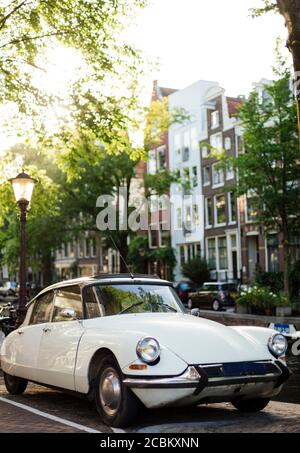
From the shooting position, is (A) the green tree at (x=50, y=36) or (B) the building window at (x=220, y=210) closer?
(A) the green tree at (x=50, y=36)

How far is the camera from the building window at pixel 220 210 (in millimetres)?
44062

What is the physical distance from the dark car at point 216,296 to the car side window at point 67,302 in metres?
25.6

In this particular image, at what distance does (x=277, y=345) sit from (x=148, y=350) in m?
1.59

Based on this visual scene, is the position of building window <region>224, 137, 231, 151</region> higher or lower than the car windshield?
higher

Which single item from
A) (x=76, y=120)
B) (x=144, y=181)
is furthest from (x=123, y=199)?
(x=76, y=120)

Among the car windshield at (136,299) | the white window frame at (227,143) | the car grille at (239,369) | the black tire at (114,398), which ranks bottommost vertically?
the black tire at (114,398)

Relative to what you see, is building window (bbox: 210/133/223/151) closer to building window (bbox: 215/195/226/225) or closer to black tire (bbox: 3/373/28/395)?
building window (bbox: 215/195/226/225)

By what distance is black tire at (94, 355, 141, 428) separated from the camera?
609 cm

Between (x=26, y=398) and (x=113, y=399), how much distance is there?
2.64 m

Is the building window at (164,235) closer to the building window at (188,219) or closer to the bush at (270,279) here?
the building window at (188,219)

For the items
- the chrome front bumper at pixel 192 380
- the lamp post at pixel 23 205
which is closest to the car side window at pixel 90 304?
the chrome front bumper at pixel 192 380

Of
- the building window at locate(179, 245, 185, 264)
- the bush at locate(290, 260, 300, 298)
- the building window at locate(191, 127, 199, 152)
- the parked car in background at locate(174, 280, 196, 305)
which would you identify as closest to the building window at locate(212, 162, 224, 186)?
the building window at locate(191, 127, 199, 152)

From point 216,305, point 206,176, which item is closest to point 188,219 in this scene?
point 206,176

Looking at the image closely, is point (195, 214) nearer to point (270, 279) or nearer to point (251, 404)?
point (270, 279)
